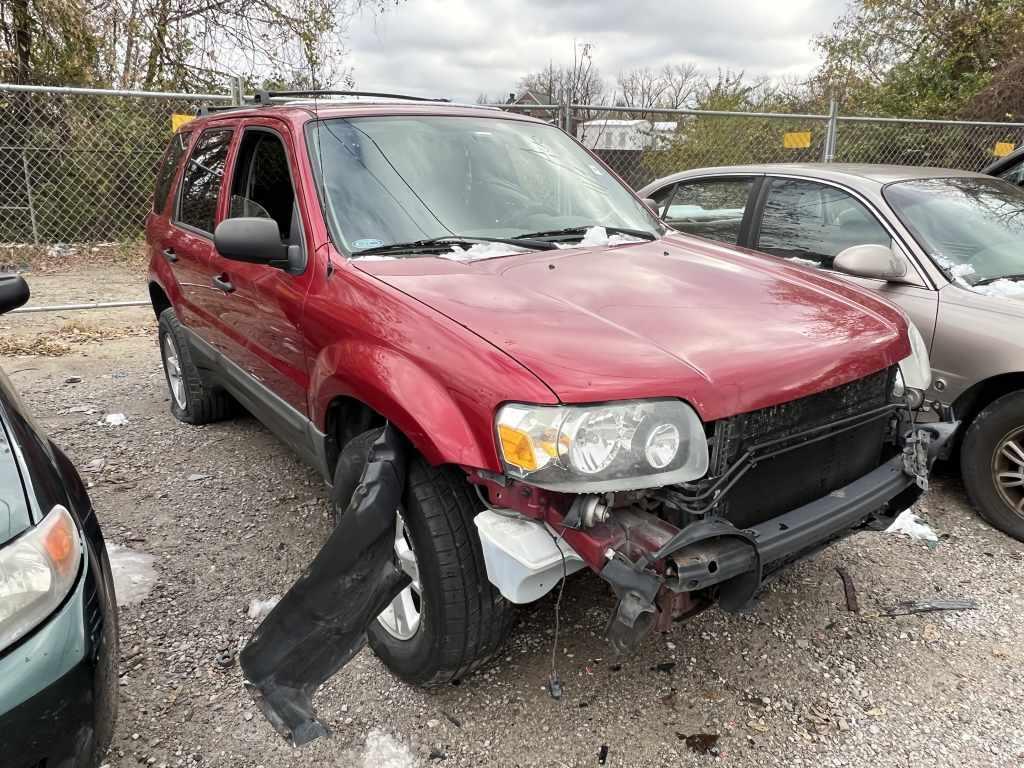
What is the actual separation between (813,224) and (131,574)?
157 inches

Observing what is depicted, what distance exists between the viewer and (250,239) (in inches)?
106

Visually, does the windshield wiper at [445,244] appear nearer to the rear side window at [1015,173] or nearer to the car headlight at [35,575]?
the car headlight at [35,575]

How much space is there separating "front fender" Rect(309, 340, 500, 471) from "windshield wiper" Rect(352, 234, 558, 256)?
419 mm

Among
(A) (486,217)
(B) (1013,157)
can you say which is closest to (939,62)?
(B) (1013,157)

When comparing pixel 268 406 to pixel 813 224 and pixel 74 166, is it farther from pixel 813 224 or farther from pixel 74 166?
pixel 74 166

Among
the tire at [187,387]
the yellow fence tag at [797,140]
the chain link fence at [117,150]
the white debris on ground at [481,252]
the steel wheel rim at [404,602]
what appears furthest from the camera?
the chain link fence at [117,150]

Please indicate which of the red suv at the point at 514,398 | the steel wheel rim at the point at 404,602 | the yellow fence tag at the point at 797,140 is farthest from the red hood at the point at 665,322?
the yellow fence tag at the point at 797,140

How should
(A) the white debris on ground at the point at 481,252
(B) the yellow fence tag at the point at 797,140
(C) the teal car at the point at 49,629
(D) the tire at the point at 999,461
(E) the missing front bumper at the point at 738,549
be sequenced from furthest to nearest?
(B) the yellow fence tag at the point at 797,140 < (D) the tire at the point at 999,461 < (A) the white debris on ground at the point at 481,252 < (E) the missing front bumper at the point at 738,549 < (C) the teal car at the point at 49,629

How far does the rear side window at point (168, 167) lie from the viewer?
14.9 feet

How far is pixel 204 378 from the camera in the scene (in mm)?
4324

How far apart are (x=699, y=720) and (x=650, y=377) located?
1211 mm

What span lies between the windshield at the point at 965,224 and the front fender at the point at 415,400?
2.83m

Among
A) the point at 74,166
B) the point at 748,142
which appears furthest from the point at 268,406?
the point at 748,142

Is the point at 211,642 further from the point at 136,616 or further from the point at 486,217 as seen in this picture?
the point at 486,217
